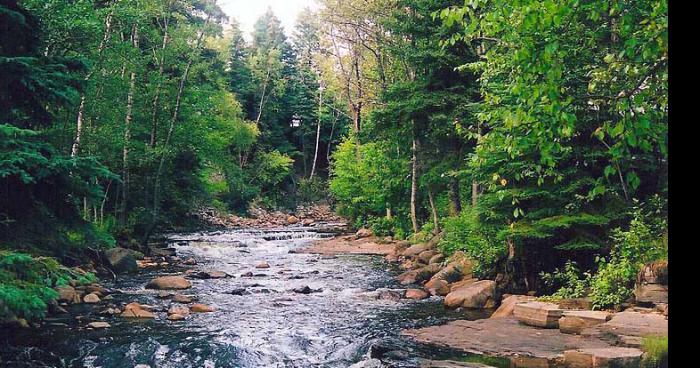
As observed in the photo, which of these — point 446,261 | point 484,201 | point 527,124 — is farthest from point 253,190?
point 527,124

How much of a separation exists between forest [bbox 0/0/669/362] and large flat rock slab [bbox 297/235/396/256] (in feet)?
4.69

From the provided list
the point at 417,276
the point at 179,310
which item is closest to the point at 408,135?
the point at 417,276

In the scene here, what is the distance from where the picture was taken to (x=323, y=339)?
30.7ft

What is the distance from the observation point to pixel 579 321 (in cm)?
858

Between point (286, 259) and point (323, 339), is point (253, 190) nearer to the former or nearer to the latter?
point (286, 259)

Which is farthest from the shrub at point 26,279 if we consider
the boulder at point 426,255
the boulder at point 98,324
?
the boulder at point 426,255

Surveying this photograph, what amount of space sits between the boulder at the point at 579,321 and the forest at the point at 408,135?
0.96 m

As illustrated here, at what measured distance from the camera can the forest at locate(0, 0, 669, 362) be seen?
15.0ft

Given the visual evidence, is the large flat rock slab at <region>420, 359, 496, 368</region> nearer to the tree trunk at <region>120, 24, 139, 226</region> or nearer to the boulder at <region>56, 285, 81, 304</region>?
the boulder at <region>56, 285, 81, 304</region>

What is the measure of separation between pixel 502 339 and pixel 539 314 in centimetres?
131

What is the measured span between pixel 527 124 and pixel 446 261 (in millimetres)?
11886

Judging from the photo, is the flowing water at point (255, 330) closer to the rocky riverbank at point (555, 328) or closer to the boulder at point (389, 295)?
the boulder at point (389, 295)

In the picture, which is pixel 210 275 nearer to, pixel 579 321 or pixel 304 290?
pixel 304 290

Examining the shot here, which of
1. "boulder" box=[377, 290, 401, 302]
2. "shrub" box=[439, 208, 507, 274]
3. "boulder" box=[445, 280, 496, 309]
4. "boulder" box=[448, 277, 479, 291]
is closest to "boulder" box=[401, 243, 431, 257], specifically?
"shrub" box=[439, 208, 507, 274]
